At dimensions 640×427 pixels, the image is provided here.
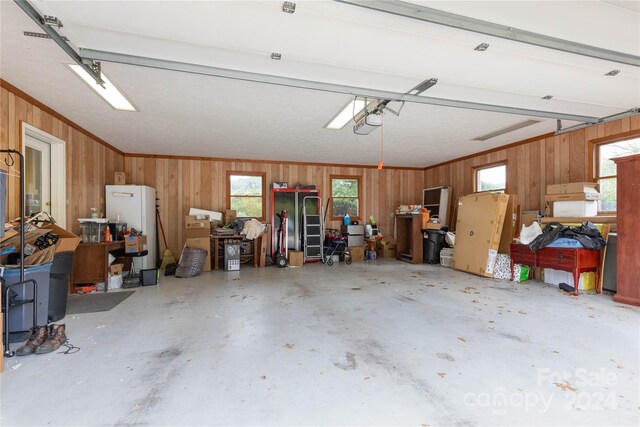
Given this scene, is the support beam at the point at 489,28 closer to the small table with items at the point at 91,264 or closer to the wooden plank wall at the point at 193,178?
the small table with items at the point at 91,264

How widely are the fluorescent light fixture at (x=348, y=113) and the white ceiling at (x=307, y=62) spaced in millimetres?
150

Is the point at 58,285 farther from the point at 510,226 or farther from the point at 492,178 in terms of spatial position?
the point at 492,178

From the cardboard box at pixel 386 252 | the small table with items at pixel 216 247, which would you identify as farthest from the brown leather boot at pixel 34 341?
the cardboard box at pixel 386 252

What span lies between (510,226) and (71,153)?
766 cm

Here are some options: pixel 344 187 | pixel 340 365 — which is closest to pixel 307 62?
pixel 340 365

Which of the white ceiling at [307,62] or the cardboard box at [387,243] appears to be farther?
the cardboard box at [387,243]

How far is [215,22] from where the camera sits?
2.13 meters

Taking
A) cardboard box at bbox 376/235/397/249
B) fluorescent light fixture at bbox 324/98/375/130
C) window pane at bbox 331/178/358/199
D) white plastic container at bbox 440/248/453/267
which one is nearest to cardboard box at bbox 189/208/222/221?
window pane at bbox 331/178/358/199

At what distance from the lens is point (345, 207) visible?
8211 millimetres

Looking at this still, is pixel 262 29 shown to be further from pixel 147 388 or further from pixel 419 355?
pixel 419 355

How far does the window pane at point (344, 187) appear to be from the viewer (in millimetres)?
8141

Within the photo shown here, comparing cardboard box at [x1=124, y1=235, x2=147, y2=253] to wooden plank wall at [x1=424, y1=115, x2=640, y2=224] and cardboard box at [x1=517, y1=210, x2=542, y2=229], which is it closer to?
cardboard box at [x1=517, y1=210, x2=542, y2=229]

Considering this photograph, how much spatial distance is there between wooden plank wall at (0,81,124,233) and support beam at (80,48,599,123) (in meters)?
1.52

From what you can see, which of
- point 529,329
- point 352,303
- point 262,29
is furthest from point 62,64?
point 529,329
